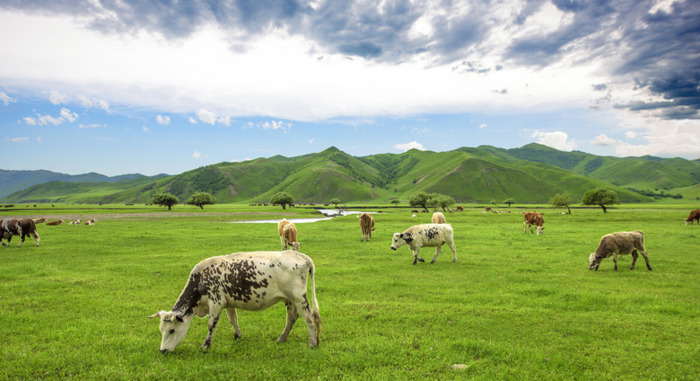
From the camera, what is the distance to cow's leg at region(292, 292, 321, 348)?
8164 millimetres

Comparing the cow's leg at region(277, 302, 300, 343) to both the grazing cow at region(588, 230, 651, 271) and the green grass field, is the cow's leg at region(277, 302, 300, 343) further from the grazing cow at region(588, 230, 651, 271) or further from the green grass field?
the grazing cow at region(588, 230, 651, 271)

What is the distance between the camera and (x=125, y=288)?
13.9 meters

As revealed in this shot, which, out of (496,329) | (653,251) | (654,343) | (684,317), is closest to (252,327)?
(496,329)

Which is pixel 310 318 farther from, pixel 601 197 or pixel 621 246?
pixel 601 197

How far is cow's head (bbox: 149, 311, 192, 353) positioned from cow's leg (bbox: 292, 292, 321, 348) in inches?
115

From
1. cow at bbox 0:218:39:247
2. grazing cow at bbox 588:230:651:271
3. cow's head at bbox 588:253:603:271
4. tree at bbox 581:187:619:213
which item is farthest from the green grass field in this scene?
tree at bbox 581:187:619:213

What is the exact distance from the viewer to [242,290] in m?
8.04

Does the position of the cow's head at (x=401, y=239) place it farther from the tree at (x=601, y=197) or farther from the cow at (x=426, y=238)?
the tree at (x=601, y=197)

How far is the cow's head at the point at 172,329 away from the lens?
26.0 ft

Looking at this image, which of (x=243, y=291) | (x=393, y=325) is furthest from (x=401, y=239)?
(x=243, y=291)

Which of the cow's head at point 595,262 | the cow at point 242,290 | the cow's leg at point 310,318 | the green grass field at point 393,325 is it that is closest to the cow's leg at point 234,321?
the green grass field at point 393,325

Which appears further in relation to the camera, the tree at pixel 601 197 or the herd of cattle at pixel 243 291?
the tree at pixel 601 197

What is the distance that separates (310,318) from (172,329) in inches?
139

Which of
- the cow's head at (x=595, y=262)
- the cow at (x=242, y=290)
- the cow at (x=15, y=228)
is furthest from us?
the cow at (x=15, y=228)
